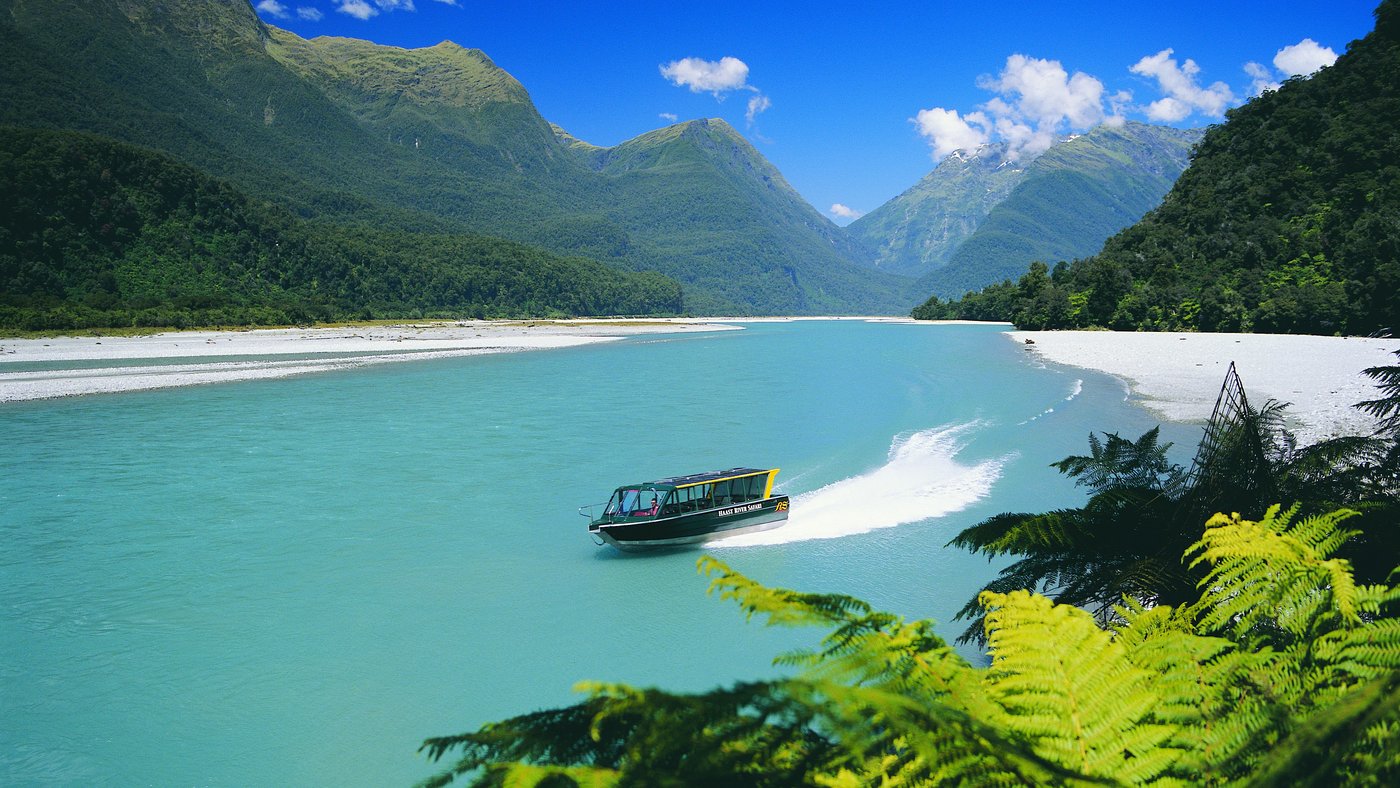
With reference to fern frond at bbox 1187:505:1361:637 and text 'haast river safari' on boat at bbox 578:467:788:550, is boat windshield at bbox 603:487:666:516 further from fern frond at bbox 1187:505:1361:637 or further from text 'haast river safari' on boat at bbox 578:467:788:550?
fern frond at bbox 1187:505:1361:637

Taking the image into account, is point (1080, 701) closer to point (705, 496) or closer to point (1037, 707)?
point (1037, 707)

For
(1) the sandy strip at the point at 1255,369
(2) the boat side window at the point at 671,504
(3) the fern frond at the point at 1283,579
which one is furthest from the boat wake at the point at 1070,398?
(3) the fern frond at the point at 1283,579

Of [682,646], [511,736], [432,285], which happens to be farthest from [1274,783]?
[432,285]

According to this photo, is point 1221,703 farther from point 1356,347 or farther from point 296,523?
point 1356,347

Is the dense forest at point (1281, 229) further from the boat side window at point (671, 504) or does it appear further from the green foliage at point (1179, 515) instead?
the green foliage at point (1179, 515)

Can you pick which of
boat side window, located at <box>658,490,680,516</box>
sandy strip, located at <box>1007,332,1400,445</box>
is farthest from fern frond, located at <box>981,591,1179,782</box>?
boat side window, located at <box>658,490,680,516</box>

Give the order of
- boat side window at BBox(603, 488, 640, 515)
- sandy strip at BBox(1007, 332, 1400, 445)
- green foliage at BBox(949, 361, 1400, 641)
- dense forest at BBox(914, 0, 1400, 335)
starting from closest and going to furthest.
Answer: green foliage at BBox(949, 361, 1400, 641) → boat side window at BBox(603, 488, 640, 515) → sandy strip at BBox(1007, 332, 1400, 445) → dense forest at BBox(914, 0, 1400, 335)
